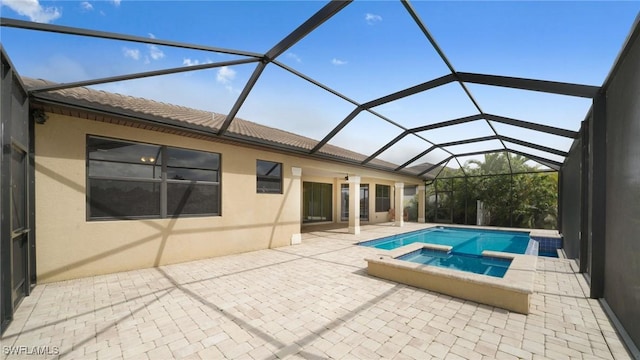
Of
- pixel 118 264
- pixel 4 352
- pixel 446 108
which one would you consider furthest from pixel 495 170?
pixel 4 352

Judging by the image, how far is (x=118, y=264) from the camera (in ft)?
18.5

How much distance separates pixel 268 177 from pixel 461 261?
6832mm

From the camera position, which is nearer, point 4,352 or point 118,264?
point 4,352

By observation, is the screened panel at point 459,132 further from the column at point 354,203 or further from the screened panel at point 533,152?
the column at point 354,203

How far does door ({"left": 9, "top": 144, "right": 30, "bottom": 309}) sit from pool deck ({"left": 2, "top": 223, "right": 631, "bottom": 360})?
335 mm

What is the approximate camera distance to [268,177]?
857 centimetres

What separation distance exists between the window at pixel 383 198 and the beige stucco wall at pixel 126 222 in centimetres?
1080

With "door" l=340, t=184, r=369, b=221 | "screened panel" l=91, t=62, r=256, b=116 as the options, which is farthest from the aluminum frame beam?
"door" l=340, t=184, r=369, b=221

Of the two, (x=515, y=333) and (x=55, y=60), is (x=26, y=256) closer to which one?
(x=55, y=60)

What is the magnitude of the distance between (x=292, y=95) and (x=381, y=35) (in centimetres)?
271

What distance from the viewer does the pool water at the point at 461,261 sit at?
720cm

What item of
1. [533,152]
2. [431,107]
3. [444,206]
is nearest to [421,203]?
[444,206]

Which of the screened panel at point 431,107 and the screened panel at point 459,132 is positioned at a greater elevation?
the screened panel at point 431,107

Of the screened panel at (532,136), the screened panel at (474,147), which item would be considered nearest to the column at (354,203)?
the screened panel at (474,147)
